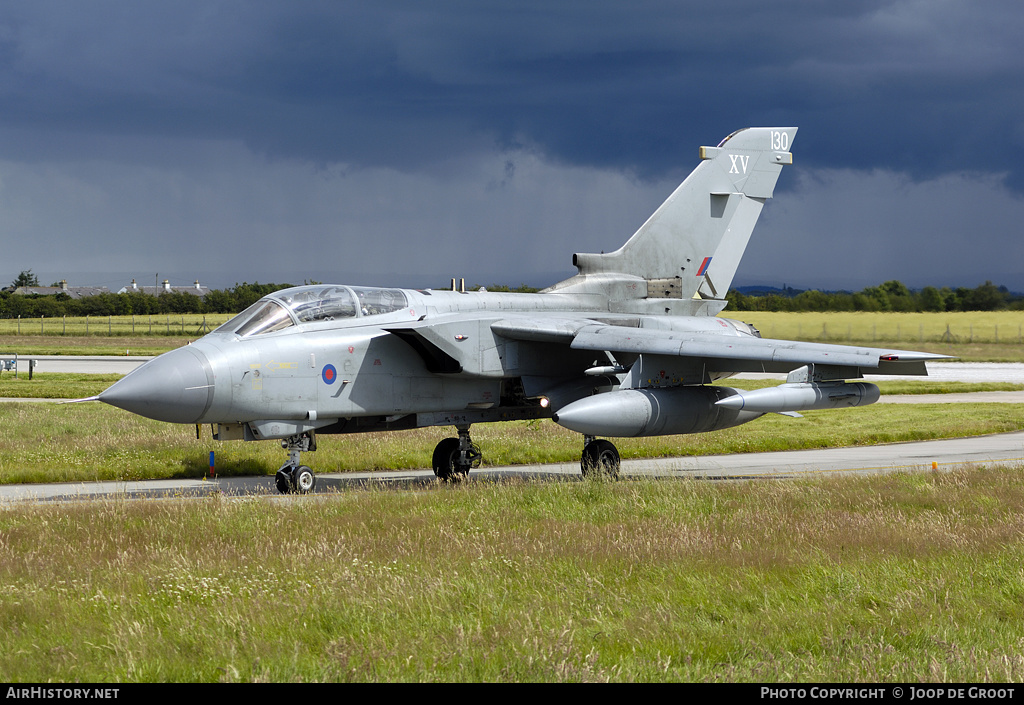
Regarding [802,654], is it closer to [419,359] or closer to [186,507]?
[186,507]

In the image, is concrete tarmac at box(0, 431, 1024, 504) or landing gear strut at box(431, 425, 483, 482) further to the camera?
landing gear strut at box(431, 425, 483, 482)

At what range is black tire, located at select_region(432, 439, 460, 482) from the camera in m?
16.2

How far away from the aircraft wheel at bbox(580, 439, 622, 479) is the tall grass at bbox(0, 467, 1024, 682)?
11.6ft

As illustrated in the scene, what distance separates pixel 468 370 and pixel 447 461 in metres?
2.46

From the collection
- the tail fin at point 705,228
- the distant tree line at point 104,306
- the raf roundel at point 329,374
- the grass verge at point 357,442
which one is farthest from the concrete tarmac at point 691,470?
the distant tree line at point 104,306

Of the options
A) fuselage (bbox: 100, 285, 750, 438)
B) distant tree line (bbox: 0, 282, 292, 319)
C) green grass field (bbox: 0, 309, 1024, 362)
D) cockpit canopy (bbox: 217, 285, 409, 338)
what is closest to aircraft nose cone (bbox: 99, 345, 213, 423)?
fuselage (bbox: 100, 285, 750, 438)

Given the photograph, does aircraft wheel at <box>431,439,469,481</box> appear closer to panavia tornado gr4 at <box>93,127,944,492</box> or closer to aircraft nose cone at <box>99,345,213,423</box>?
panavia tornado gr4 at <box>93,127,944,492</box>

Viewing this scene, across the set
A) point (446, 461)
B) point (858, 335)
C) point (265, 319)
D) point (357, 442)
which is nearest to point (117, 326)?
point (858, 335)

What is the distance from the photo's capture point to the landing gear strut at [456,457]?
1612cm

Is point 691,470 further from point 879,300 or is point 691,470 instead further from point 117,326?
point 117,326

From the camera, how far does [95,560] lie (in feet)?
28.8

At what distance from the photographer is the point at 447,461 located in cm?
1628

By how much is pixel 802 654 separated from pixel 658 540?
3315 millimetres
